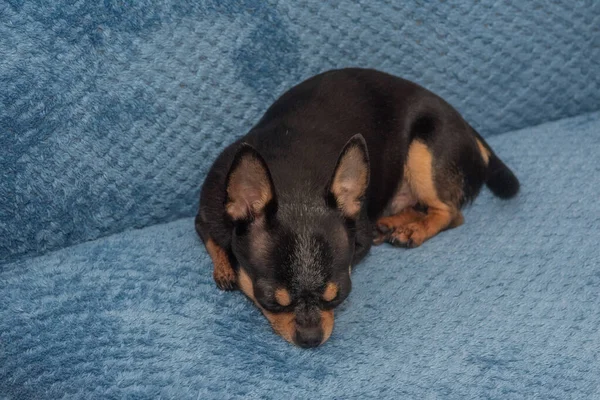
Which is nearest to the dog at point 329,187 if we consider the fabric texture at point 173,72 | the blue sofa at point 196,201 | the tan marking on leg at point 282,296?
the tan marking on leg at point 282,296

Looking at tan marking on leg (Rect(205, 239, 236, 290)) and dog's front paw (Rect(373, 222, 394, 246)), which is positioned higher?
tan marking on leg (Rect(205, 239, 236, 290))

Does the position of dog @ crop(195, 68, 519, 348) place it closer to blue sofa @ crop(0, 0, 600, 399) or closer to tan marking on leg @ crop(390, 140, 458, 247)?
tan marking on leg @ crop(390, 140, 458, 247)

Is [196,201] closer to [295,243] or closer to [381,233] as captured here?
[381,233]

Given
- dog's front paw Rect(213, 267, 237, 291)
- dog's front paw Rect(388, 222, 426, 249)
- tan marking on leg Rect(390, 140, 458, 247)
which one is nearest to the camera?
dog's front paw Rect(213, 267, 237, 291)

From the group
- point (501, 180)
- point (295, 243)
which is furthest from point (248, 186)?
point (501, 180)

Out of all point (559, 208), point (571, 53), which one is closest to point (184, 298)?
point (559, 208)

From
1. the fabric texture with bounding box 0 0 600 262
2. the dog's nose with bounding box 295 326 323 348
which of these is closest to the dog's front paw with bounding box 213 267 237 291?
the dog's nose with bounding box 295 326 323 348

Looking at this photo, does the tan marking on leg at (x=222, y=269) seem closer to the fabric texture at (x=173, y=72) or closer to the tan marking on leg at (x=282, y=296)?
the tan marking on leg at (x=282, y=296)
